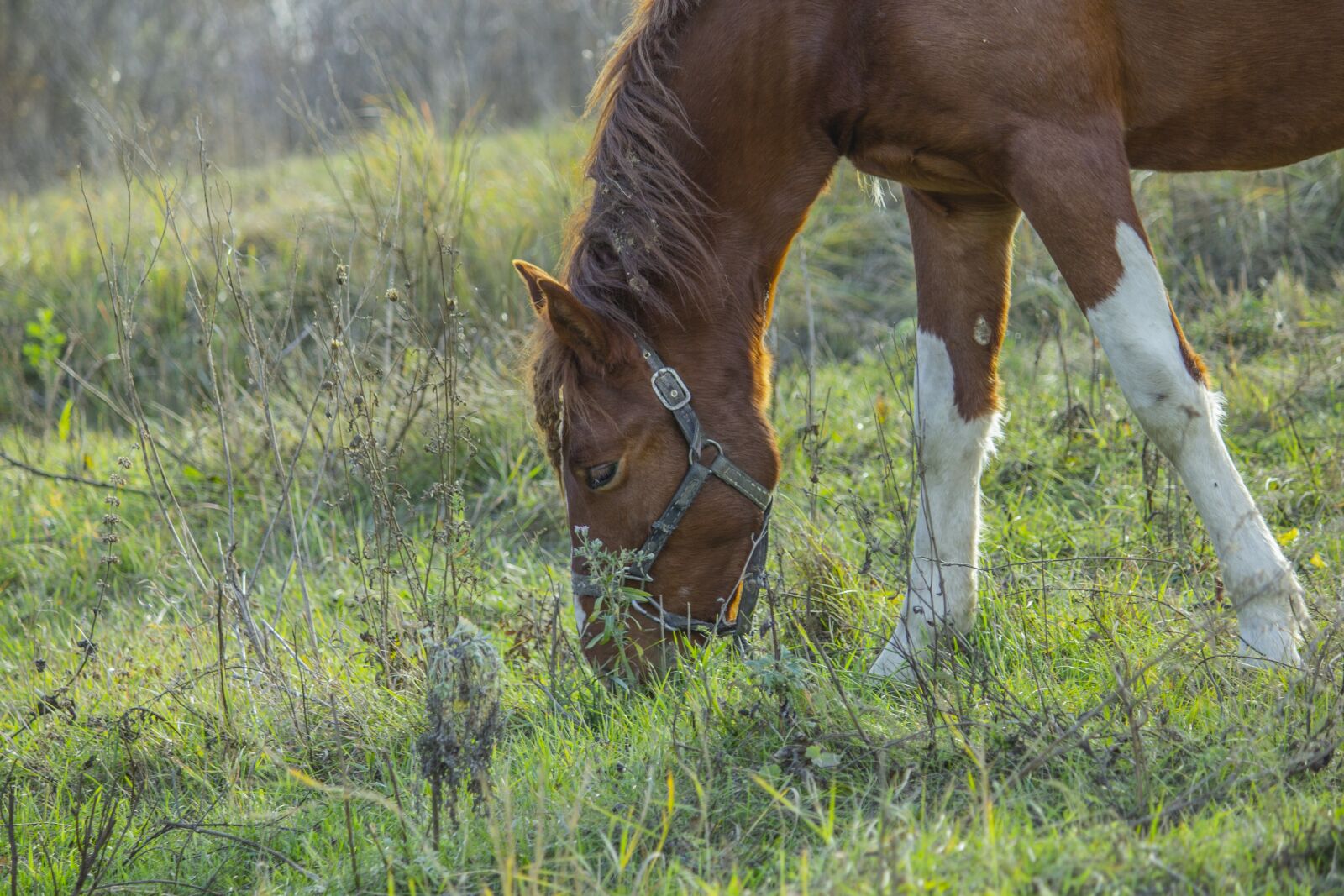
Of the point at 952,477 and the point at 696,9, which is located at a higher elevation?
the point at 696,9

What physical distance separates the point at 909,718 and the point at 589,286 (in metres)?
1.17

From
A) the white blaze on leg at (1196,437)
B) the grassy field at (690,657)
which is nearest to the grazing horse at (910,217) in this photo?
the white blaze on leg at (1196,437)

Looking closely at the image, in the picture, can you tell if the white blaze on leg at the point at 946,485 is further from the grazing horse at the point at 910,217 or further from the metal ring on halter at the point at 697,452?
the metal ring on halter at the point at 697,452

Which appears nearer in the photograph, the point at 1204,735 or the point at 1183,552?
the point at 1204,735

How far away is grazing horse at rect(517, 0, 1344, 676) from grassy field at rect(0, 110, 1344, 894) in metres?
0.22

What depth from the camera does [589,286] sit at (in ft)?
8.80

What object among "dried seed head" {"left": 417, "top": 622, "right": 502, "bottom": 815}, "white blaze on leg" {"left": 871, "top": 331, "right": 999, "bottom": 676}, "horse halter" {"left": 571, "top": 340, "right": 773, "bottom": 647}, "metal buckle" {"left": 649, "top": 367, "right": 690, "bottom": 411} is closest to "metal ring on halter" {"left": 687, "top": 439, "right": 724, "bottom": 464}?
"horse halter" {"left": 571, "top": 340, "right": 773, "bottom": 647}

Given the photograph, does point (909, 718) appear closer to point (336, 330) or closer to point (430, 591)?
point (430, 591)

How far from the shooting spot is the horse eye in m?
2.70

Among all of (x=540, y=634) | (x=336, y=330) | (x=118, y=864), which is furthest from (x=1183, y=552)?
(x=118, y=864)

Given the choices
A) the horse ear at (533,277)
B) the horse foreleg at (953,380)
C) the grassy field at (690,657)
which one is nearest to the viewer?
the grassy field at (690,657)

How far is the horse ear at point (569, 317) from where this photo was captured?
252 centimetres

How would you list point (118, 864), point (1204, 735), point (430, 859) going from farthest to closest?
1. point (118, 864)
2. point (1204, 735)
3. point (430, 859)

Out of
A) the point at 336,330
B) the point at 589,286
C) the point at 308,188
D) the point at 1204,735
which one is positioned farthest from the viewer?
the point at 308,188
